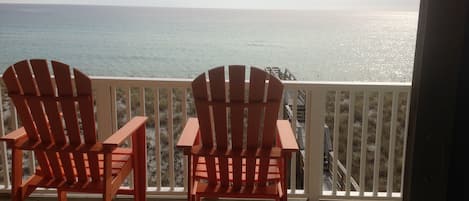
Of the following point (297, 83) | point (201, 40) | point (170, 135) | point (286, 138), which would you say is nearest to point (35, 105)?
point (170, 135)

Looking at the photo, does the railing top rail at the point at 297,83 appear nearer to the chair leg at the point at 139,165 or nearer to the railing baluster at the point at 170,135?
the railing baluster at the point at 170,135

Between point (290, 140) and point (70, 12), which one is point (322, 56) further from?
point (290, 140)

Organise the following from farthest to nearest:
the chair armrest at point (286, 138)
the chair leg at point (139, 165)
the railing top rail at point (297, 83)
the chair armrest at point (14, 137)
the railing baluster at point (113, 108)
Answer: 1. the railing baluster at point (113, 108)
2. the railing top rail at point (297, 83)
3. the chair leg at point (139, 165)
4. the chair armrest at point (14, 137)
5. the chair armrest at point (286, 138)

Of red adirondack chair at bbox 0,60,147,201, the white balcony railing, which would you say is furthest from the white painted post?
red adirondack chair at bbox 0,60,147,201

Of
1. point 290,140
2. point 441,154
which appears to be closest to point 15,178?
point 290,140

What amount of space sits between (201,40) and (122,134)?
29.4 feet

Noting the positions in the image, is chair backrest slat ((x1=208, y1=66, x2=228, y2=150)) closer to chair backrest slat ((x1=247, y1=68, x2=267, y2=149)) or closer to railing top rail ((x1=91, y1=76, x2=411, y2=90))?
chair backrest slat ((x1=247, y1=68, x2=267, y2=149))

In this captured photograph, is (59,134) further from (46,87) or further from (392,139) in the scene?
(392,139)

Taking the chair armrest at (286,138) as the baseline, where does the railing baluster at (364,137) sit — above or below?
below

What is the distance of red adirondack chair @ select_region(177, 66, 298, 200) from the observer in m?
2.43

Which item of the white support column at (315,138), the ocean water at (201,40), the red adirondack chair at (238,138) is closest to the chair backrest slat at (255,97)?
the red adirondack chair at (238,138)

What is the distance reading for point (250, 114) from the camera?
245cm

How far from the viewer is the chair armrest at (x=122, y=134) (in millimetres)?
2406

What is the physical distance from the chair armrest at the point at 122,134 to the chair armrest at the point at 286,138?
0.85 metres
